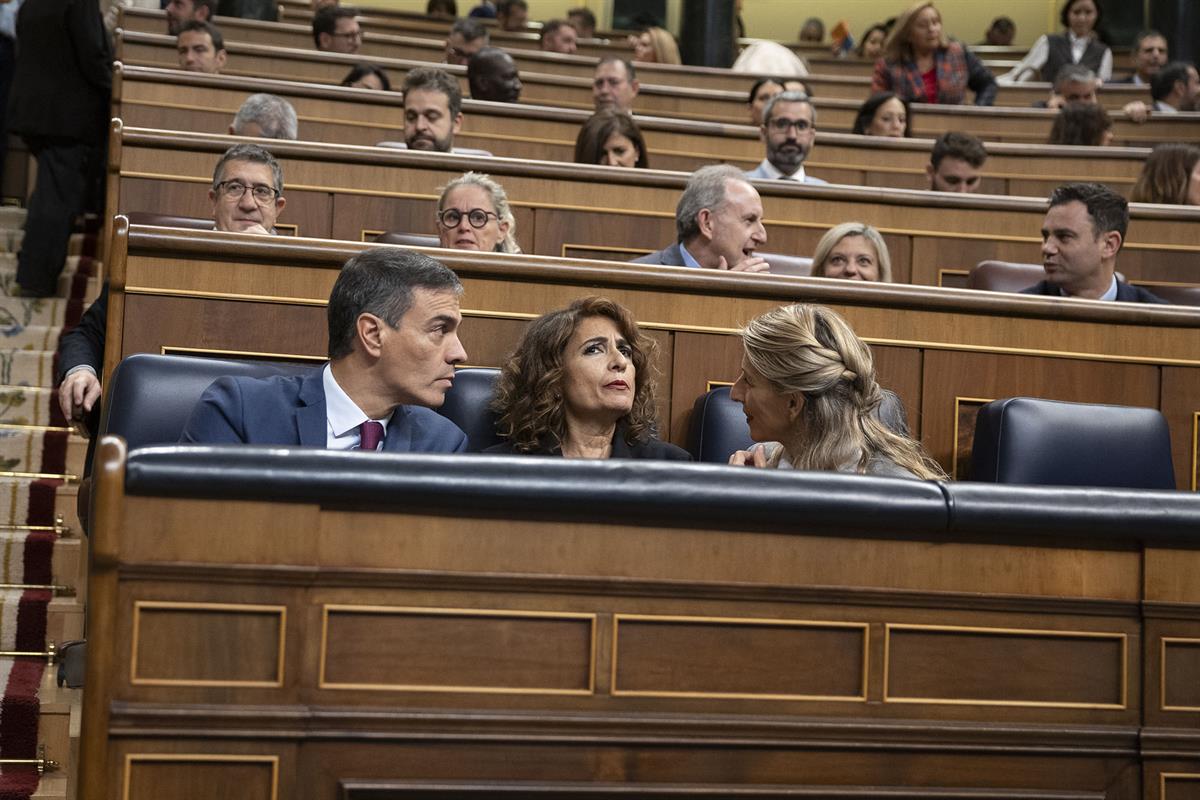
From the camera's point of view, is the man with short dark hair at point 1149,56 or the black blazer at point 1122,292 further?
the man with short dark hair at point 1149,56

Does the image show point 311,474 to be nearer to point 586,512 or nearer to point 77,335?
point 586,512

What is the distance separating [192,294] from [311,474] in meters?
0.97

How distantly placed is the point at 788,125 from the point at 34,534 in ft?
6.40

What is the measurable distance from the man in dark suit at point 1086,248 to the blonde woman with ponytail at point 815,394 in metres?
1.09

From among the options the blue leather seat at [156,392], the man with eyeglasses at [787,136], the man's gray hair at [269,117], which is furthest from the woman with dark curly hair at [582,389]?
the man with eyeglasses at [787,136]

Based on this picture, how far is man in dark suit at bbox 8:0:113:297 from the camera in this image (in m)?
3.19

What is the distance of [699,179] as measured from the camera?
2.48 m

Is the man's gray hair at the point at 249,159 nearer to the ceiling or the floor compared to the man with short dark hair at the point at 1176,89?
nearer to the floor

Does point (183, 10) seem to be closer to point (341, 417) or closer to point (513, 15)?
point (513, 15)

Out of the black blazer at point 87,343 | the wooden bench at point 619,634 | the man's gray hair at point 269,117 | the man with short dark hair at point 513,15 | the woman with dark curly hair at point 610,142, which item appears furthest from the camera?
the man with short dark hair at point 513,15

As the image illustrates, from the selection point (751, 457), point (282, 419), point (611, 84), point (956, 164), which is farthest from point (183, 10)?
point (751, 457)

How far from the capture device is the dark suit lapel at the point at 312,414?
1.54 m

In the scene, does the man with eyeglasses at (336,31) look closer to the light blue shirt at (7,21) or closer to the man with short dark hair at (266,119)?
the light blue shirt at (7,21)

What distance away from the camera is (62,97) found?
3.34 metres
